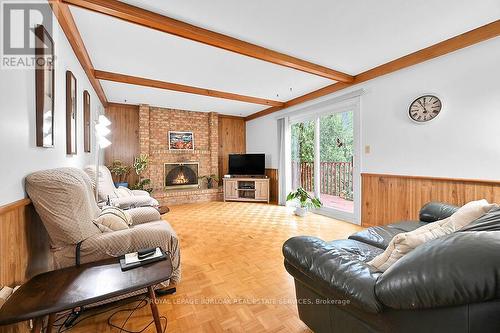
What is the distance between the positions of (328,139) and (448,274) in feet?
12.7

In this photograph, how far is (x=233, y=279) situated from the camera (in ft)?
6.73

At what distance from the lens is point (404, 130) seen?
3023 mm

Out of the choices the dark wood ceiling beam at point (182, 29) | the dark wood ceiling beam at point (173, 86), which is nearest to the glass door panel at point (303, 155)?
the dark wood ceiling beam at point (173, 86)

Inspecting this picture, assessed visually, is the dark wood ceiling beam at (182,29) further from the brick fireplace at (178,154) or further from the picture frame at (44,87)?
the brick fireplace at (178,154)

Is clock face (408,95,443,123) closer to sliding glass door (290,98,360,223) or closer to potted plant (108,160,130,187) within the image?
sliding glass door (290,98,360,223)

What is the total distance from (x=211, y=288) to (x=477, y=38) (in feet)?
12.2

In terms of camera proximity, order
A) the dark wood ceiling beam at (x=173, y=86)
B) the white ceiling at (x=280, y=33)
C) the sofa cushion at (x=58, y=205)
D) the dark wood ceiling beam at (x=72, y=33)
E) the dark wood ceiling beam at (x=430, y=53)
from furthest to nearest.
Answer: the dark wood ceiling beam at (x=173, y=86) → the dark wood ceiling beam at (x=430, y=53) → the white ceiling at (x=280, y=33) → the dark wood ceiling beam at (x=72, y=33) → the sofa cushion at (x=58, y=205)

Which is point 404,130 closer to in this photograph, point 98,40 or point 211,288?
point 211,288

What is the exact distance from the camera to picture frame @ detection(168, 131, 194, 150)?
229 inches

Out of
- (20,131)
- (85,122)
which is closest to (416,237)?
(20,131)

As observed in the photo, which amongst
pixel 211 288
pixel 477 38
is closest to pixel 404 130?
pixel 477 38

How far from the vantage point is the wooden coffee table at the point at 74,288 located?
920mm

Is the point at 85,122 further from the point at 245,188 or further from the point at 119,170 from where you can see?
the point at 245,188

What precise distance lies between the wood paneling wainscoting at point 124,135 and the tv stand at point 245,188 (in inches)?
93.9
